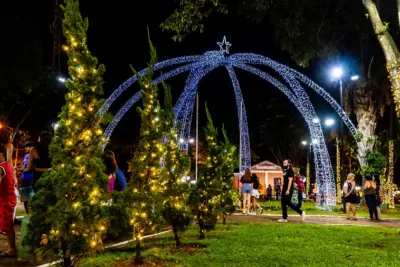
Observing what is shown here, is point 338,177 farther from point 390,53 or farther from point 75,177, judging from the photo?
point 75,177

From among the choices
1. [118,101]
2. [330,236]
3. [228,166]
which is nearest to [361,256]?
[330,236]

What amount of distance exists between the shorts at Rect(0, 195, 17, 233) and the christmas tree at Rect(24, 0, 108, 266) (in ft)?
6.22

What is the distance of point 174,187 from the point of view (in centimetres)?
860

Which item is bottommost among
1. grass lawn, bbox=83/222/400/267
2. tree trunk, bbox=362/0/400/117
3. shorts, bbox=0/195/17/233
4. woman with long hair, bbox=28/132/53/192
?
grass lawn, bbox=83/222/400/267

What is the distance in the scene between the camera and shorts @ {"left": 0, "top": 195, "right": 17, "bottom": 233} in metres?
7.03

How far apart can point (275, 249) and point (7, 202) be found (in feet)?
15.4

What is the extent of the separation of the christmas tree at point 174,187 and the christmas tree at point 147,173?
2.26 feet

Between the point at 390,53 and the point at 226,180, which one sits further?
the point at 226,180

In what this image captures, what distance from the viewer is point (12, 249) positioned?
725 cm

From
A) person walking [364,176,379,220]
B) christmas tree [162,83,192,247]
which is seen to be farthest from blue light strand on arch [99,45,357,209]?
christmas tree [162,83,192,247]

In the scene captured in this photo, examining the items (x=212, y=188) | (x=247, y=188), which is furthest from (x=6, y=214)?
(x=247, y=188)

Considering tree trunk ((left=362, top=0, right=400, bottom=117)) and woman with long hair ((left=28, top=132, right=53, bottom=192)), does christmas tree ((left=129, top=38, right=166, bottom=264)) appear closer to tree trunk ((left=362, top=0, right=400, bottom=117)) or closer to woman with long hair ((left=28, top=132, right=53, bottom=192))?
woman with long hair ((left=28, top=132, right=53, bottom=192))

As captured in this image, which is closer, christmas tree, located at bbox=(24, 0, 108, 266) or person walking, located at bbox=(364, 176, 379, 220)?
christmas tree, located at bbox=(24, 0, 108, 266)

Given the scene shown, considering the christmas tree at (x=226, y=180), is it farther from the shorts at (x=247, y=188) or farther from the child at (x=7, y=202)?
the child at (x=7, y=202)
